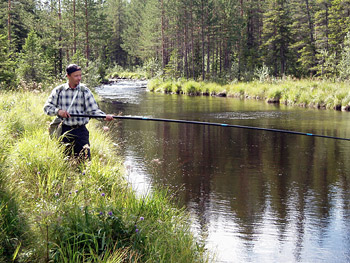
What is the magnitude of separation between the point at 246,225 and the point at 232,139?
874cm

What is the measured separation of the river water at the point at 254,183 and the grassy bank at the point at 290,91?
6518 millimetres

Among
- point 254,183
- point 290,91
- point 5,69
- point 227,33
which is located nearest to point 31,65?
point 5,69

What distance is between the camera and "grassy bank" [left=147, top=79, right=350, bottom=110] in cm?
2473

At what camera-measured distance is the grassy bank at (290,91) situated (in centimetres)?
2473

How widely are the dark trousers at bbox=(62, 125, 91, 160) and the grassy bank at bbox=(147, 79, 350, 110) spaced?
2038 cm

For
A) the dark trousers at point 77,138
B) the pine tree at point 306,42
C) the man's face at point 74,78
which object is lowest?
the dark trousers at point 77,138

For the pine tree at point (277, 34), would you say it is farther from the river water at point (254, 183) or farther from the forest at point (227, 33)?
the river water at point (254, 183)

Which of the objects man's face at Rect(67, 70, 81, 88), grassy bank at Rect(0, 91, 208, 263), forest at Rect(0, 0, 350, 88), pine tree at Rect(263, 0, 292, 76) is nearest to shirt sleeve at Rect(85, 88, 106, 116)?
man's face at Rect(67, 70, 81, 88)

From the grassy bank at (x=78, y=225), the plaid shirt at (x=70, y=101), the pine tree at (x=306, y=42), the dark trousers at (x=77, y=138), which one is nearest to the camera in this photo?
the grassy bank at (x=78, y=225)

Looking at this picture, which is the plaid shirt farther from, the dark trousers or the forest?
the forest

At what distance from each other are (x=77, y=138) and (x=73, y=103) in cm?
56

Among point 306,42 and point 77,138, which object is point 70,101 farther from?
point 306,42

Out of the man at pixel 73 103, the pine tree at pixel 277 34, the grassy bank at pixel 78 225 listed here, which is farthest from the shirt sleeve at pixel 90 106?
the pine tree at pixel 277 34

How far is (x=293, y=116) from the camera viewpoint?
21.1 m
